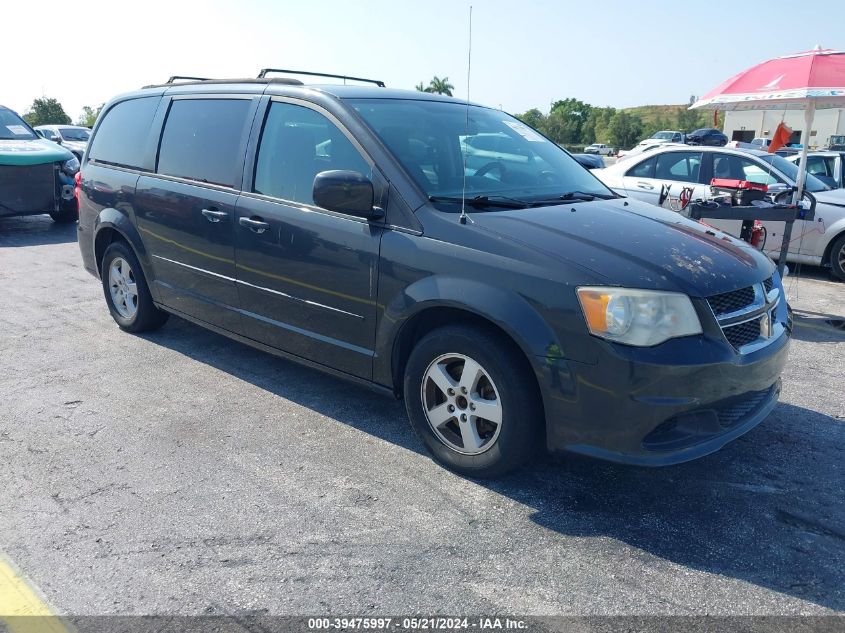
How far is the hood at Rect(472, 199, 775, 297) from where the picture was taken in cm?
307

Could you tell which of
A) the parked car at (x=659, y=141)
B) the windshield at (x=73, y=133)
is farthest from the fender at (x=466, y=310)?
the windshield at (x=73, y=133)

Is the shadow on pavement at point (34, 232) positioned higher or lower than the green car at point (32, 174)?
lower

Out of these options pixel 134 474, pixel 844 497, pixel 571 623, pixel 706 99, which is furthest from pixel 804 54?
pixel 134 474

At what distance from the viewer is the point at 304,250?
3.96 meters

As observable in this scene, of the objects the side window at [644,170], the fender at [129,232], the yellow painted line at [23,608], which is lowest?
the yellow painted line at [23,608]

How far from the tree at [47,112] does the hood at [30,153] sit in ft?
144

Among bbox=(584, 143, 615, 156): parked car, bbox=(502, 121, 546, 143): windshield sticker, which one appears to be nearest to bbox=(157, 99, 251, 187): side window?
bbox=(502, 121, 546, 143): windshield sticker

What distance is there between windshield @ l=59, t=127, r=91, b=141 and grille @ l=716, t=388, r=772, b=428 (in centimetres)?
2348

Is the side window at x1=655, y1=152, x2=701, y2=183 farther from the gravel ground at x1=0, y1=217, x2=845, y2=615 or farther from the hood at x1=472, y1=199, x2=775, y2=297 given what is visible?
the hood at x1=472, y1=199, x2=775, y2=297

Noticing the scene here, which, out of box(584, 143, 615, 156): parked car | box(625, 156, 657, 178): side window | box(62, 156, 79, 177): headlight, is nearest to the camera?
box(625, 156, 657, 178): side window

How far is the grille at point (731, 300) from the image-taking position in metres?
3.11

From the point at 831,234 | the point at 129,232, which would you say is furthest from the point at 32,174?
the point at 831,234

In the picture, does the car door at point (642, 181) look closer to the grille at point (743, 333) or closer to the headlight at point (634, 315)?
the grille at point (743, 333)

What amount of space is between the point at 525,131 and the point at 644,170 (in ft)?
15.5
